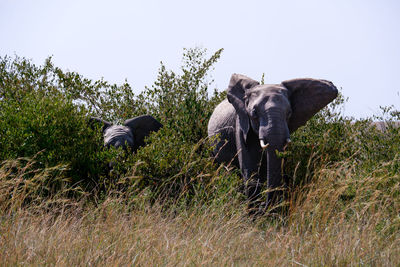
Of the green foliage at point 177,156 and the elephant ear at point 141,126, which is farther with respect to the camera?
the elephant ear at point 141,126

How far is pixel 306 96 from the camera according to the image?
24.9 feet

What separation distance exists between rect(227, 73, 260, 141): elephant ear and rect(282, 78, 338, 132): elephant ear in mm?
634

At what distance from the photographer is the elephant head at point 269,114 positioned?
6.87 metres

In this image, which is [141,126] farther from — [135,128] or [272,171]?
[272,171]

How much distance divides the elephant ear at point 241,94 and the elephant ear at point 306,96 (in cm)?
63

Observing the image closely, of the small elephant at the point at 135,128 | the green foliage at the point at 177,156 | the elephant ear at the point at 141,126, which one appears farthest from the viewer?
the elephant ear at the point at 141,126

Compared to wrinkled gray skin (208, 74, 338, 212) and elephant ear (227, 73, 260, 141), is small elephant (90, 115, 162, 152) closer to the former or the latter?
wrinkled gray skin (208, 74, 338, 212)

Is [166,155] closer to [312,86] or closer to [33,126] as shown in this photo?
[33,126]

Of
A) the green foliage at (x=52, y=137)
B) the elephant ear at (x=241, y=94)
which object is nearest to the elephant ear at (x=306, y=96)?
the elephant ear at (x=241, y=94)

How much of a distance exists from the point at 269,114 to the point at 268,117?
49 mm

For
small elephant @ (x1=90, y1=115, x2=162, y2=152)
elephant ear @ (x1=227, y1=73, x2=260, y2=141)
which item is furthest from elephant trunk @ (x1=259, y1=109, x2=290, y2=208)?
small elephant @ (x1=90, y1=115, x2=162, y2=152)

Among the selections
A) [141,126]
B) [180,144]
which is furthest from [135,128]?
[180,144]

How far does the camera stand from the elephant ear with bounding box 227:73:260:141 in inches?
299

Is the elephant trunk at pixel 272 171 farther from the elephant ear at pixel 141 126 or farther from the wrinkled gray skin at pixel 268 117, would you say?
the elephant ear at pixel 141 126
